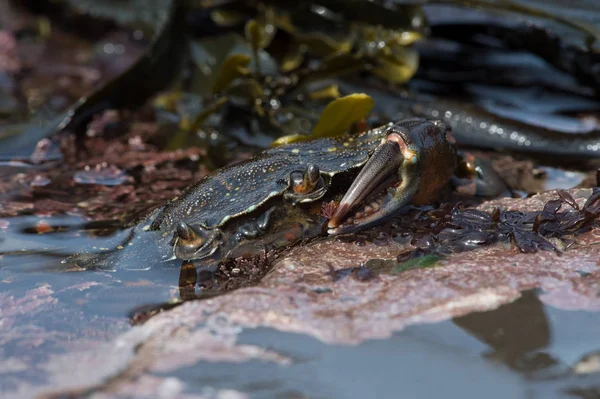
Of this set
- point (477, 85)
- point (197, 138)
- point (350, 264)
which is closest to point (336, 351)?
point (350, 264)

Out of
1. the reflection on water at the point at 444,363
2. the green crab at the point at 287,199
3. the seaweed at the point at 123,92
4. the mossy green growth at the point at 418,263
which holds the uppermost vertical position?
the seaweed at the point at 123,92

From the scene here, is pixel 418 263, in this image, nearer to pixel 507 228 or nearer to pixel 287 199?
pixel 507 228

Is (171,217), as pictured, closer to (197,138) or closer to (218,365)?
(218,365)

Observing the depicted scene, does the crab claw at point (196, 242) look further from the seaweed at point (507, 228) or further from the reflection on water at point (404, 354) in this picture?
the seaweed at point (507, 228)

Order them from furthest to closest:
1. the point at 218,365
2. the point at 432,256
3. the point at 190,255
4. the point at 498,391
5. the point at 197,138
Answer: the point at 197,138 → the point at 190,255 → the point at 432,256 → the point at 218,365 → the point at 498,391

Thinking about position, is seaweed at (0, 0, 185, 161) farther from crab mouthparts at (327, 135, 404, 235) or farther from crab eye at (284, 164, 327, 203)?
crab mouthparts at (327, 135, 404, 235)

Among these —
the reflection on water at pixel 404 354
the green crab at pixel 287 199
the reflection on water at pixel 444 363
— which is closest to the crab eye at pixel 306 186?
the green crab at pixel 287 199

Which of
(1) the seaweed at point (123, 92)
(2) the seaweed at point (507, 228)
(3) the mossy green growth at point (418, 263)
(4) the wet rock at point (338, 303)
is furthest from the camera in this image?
(1) the seaweed at point (123, 92)
